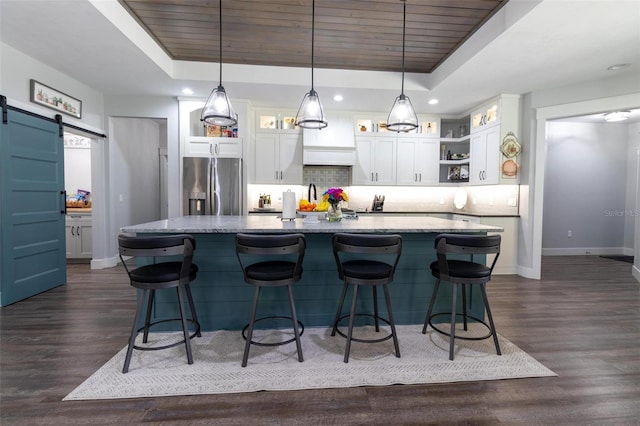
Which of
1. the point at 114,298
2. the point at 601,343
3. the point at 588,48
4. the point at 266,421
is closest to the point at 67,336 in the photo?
the point at 114,298

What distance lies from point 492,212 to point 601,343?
3.00m

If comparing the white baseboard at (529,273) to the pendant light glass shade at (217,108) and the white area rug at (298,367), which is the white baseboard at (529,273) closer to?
the white area rug at (298,367)

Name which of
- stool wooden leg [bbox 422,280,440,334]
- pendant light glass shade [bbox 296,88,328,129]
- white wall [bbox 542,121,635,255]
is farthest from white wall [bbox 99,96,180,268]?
white wall [bbox 542,121,635,255]

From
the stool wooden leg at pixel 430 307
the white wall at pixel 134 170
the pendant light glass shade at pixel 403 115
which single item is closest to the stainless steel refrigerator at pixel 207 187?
the white wall at pixel 134 170

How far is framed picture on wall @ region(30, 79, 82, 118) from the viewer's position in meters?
3.72

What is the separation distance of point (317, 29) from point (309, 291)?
2.69 m

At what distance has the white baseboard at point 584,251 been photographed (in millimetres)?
6598

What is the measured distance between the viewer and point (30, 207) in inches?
146

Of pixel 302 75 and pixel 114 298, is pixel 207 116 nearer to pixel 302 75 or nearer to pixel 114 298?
pixel 302 75

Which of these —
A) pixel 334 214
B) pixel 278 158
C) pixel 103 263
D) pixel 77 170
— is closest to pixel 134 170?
pixel 77 170

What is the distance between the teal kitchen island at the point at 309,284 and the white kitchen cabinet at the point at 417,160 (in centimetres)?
319

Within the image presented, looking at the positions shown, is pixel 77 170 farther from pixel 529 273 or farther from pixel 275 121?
pixel 529 273

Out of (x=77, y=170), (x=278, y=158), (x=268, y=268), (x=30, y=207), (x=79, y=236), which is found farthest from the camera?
(x=77, y=170)

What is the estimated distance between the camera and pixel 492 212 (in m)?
5.38
